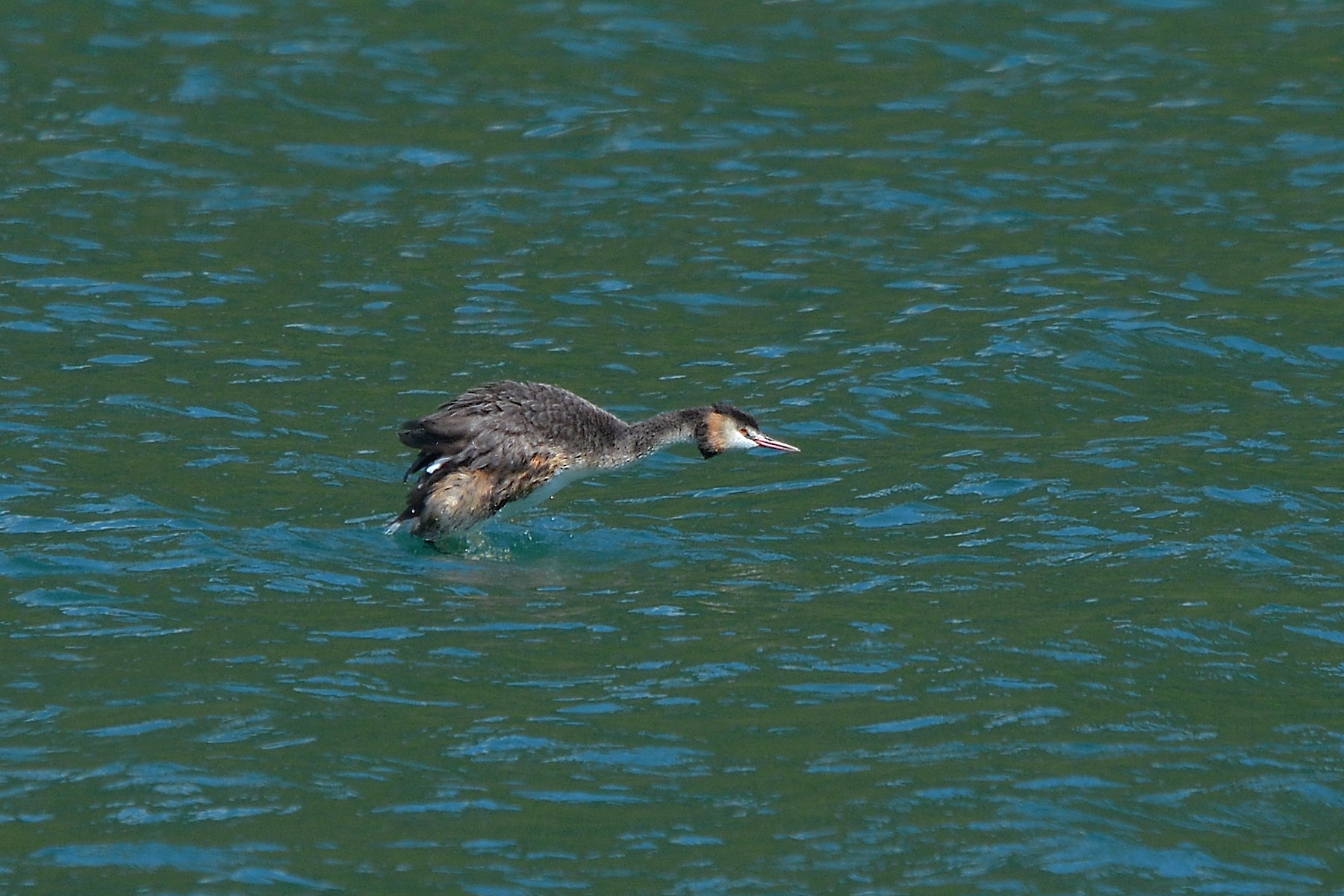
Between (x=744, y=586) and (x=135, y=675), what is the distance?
3.79 metres

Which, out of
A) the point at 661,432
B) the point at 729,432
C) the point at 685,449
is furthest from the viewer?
the point at 685,449

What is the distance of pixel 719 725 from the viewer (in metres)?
10.6

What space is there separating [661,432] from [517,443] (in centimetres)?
117

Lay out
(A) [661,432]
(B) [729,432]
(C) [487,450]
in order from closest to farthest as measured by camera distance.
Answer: (C) [487,450] → (B) [729,432] → (A) [661,432]

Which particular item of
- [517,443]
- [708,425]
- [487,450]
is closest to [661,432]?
[708,425]

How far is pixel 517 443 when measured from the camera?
13953 mm

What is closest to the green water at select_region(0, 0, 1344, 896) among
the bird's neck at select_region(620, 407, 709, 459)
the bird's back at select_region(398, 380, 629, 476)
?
the bird's neck at select_region(620, 407, 709, 459)

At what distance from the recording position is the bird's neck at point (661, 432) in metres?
14.6

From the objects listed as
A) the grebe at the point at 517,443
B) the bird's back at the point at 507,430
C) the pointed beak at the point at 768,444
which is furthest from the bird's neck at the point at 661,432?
the pointed beak at the point at 768,444

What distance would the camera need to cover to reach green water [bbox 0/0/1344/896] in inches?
379

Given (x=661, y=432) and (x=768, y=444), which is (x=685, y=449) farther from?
(x=768, y=444)

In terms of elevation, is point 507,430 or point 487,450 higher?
point 507,430

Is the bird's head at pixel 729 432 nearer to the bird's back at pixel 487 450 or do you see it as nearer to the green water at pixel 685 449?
the green water at pixel 685 449

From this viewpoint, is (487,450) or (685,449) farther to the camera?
(685,449)
